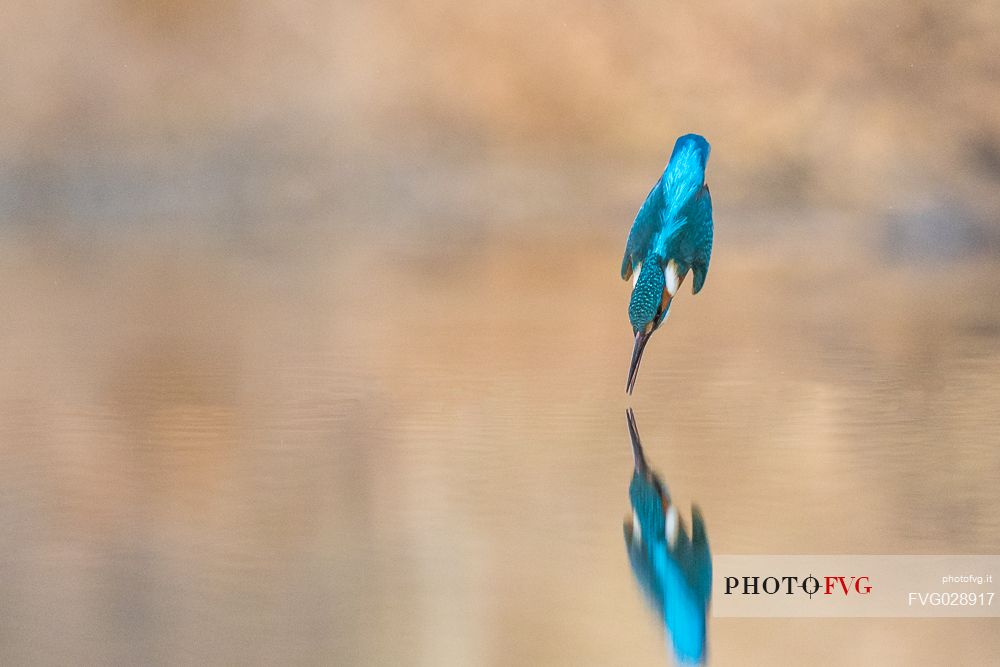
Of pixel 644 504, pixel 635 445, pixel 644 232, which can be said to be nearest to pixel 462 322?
pixel 644 232

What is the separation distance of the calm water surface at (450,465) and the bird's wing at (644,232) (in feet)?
1.02

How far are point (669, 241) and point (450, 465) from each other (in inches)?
24.3

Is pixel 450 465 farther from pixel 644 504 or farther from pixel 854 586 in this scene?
pixel 854 586

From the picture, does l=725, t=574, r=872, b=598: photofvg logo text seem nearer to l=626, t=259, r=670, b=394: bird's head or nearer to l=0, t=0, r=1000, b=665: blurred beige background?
l=0, t=0, r=1000, b=665: blurred beige background

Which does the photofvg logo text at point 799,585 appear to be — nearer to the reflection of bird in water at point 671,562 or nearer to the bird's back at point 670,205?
the reflection of bird in water at point 671,562

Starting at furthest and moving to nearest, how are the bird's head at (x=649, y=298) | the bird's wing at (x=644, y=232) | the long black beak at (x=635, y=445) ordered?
the bird's wing at (x=644, y=232) → the bird's head at (x=649, y=298) → the long black beak at (x=635, y=445)

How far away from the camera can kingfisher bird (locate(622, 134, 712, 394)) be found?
2.68 metres

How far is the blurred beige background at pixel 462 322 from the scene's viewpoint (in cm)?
184

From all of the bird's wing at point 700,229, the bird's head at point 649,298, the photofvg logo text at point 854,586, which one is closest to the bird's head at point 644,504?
the photofvg logo text at point 854,586

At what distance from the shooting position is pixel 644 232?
2801 mm

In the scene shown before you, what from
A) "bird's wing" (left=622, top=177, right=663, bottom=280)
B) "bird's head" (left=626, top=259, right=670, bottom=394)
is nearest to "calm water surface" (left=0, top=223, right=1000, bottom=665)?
"bird's head" (left=626, top=259, right=670, bottom=394)

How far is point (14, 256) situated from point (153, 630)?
4.57 m

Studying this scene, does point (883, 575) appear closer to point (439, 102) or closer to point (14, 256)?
point (14, 256)

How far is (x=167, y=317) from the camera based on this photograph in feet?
13.8
